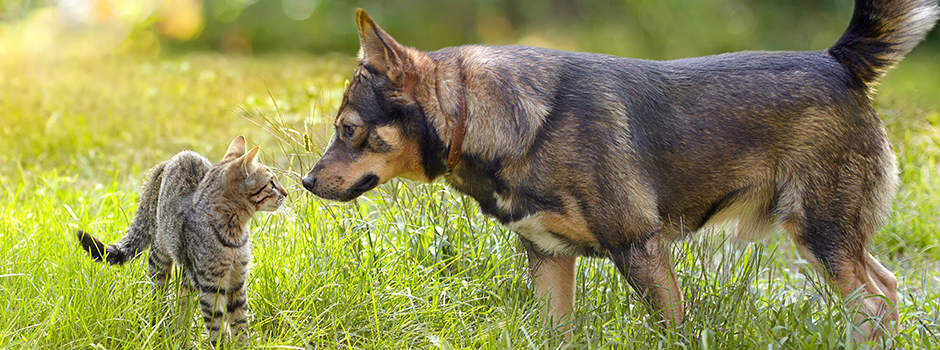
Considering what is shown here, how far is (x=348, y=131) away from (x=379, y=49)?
341 mm

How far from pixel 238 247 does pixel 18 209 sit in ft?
7.38

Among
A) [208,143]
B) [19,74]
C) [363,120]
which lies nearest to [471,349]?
[363,120]

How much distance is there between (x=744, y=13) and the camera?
11820 millimetres

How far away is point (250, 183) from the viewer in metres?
3.37

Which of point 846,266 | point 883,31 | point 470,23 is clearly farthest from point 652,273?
point 470,23

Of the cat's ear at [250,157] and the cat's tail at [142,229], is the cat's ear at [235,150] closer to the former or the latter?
the cat's ear at [250,157]

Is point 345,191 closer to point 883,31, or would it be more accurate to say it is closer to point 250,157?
point 250,157

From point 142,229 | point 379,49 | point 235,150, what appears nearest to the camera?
point 379,49

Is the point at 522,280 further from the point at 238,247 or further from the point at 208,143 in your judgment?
the point at 208,143

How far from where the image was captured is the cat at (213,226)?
10.9 ft

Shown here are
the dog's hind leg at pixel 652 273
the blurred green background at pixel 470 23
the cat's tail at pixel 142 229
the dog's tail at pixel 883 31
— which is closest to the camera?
the dog's hind leg at pixel 652 273

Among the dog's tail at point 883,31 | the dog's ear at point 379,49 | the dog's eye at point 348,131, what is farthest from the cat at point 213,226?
the dog's tail at point 883,31

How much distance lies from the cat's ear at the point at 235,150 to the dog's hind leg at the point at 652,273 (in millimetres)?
1527

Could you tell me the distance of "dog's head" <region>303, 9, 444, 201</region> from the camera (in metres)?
3.24
